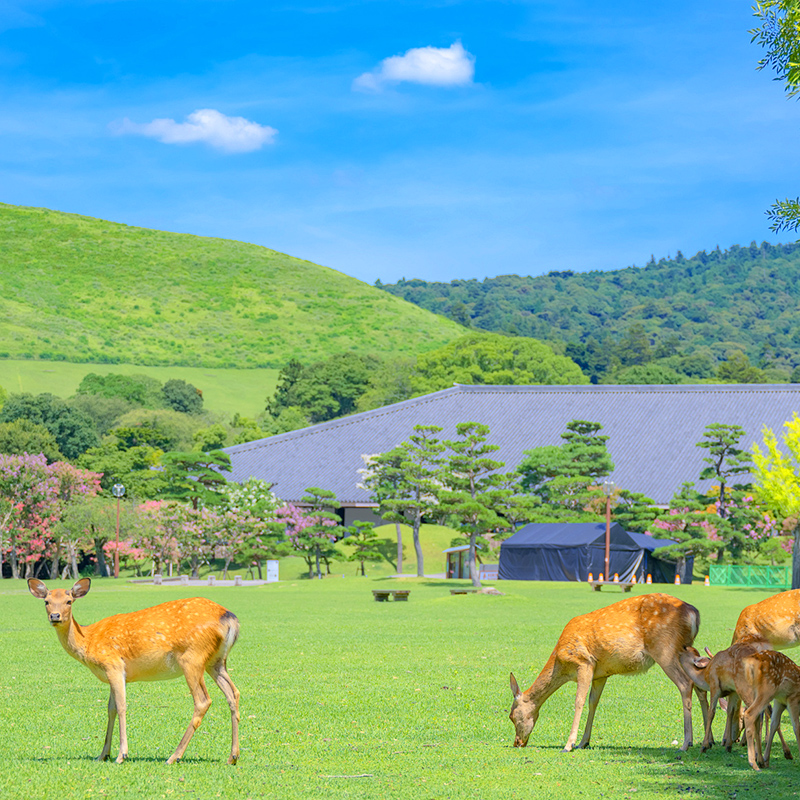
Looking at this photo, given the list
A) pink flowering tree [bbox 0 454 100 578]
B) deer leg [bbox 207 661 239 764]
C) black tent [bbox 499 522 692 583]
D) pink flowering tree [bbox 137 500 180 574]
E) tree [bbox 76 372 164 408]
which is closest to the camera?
deer leg [bbox 207 661 239 764]

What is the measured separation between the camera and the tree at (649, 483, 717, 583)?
156 ft

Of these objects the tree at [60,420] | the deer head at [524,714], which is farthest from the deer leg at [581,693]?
the tree at [60,420]

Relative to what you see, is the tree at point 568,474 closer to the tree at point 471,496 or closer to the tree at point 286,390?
the tree at point 471,496

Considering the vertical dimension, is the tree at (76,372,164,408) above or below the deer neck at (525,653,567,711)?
above

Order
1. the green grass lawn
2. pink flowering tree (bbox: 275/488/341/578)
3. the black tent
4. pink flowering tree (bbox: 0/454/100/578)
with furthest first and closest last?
pink flowering tree (bbox: 0/454/100/578), pink flowering tree (bbox: 275/488/341/578), the black tent, the green grass lawn

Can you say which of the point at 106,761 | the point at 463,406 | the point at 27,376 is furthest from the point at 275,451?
the point at 106,761

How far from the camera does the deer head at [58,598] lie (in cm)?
867

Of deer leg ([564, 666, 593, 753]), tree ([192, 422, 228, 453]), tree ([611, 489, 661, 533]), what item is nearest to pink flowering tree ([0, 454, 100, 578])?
tree ([192, 422, 228, 453])

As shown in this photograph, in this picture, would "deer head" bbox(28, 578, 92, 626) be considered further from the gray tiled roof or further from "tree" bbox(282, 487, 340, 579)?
the gray tiled roof

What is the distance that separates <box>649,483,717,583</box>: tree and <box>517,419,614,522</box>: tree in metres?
3.91

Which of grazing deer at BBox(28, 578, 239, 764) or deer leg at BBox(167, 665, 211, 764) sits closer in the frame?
deer leg at BBox(167, 665, 211, 764)

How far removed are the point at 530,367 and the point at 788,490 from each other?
60.6 metres

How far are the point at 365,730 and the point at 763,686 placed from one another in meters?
4.46

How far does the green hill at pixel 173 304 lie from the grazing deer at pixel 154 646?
126276 millimetres
